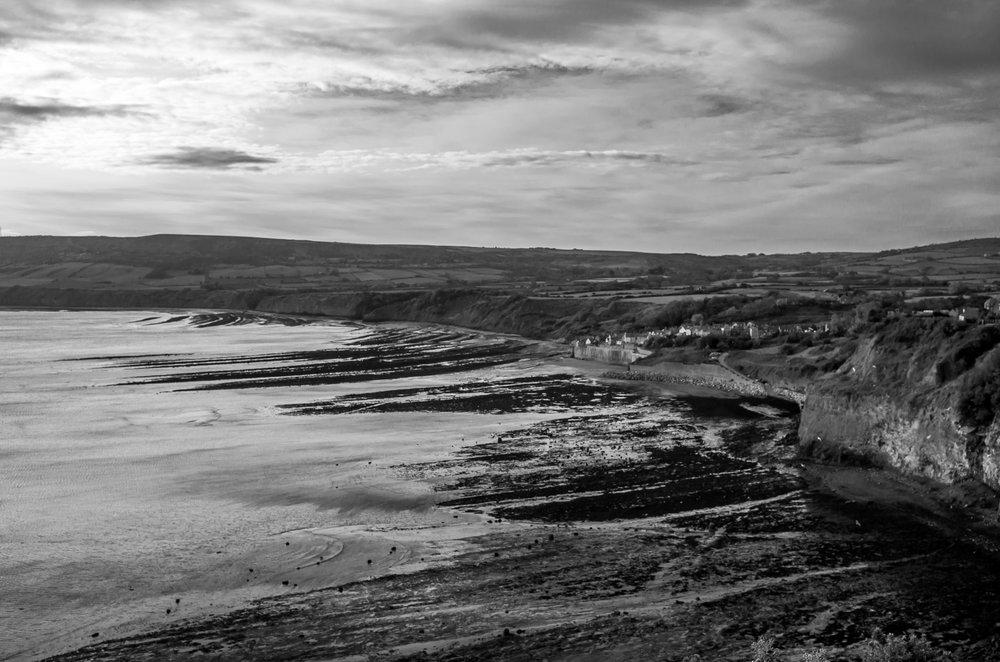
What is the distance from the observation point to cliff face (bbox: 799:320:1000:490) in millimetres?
22344

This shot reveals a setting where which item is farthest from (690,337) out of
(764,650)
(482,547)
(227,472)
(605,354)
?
(764,650)

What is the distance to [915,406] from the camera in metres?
24.8

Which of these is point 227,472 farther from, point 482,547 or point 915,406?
point 915,406

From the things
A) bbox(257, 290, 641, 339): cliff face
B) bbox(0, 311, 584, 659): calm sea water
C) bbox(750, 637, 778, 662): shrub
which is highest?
bbox(257, 290, 641, 339): cliff face

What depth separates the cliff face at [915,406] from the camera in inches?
880

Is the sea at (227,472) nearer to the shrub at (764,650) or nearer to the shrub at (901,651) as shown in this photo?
the shrub at (764,650)

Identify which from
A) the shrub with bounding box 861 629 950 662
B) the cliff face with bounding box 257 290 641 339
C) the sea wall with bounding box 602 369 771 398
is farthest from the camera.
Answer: the cliff face with bounding box 257 290 641 339

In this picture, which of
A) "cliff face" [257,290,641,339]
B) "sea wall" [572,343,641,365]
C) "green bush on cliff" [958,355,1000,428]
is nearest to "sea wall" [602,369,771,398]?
"sea wall" [572,343,641,365]

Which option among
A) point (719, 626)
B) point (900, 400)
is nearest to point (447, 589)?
point (719, 626)

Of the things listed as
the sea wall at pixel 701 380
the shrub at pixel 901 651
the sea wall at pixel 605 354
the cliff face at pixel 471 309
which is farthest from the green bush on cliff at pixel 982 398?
the cliff face at pixel 471 309

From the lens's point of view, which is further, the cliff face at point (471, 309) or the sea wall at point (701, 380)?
the cliff face at point (471, 309)

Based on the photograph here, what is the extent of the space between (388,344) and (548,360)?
2154 cm

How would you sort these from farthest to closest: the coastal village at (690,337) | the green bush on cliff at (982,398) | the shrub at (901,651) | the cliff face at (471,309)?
the cliff face at (471,309)
the coastal village at (690,337)
the green bush on cliff at (982,398)
the shrub at (901,651)

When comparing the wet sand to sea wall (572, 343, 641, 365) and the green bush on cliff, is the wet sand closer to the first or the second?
the green bush on cliff
